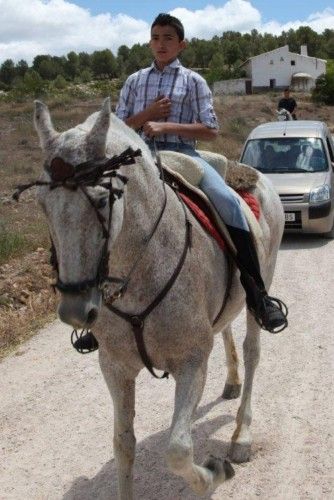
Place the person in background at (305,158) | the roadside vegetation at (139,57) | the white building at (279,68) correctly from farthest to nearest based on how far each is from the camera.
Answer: the roadside vegetation at (139,57) < the white building at (279,68) < the person in background at (305,158)

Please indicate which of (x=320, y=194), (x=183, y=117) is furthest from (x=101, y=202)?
(x=320, y=194)

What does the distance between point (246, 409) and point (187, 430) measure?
1.73 meters

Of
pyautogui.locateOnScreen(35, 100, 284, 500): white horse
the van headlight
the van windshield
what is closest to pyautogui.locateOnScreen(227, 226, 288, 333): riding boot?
pyautogui.locateOnScreen(35, 100, 284, 500): white horse

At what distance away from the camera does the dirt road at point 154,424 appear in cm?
436

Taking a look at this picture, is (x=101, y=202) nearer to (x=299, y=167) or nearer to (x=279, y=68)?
(x=299, y=167)

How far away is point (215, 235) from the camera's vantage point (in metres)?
3.96

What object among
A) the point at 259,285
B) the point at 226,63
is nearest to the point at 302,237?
the point at 259,285

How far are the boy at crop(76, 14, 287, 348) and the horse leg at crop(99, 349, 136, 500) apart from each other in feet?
3.60

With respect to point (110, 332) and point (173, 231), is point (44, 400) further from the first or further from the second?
point (173, 231)

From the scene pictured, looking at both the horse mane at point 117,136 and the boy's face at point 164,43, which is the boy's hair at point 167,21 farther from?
the horse mane at point 117,136

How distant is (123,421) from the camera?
152 inches

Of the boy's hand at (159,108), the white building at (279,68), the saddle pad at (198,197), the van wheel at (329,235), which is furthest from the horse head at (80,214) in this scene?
the white building at (279,68)

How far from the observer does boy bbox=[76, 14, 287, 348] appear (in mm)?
4117

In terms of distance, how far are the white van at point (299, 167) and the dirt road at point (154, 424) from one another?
206 inches
